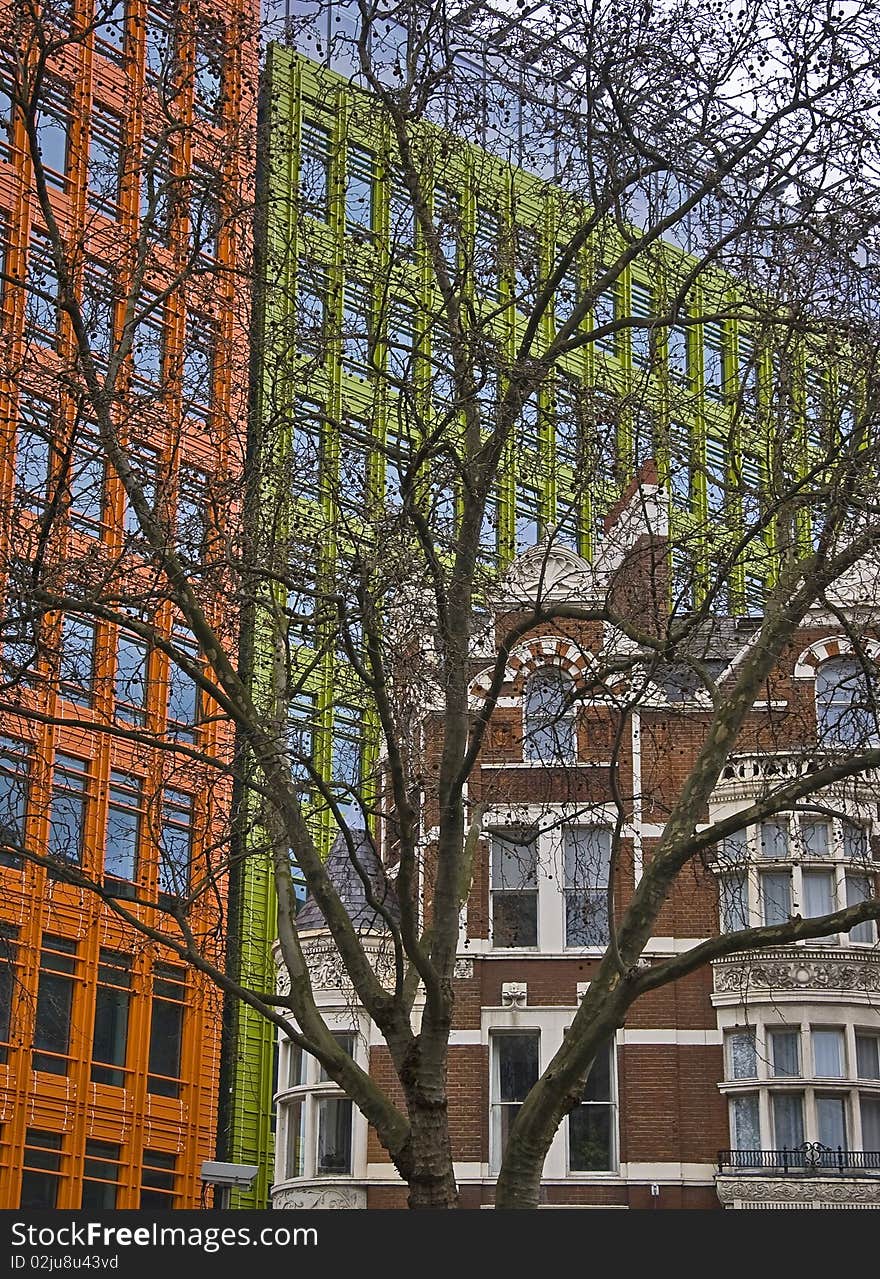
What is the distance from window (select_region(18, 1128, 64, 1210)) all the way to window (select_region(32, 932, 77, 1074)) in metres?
1.42

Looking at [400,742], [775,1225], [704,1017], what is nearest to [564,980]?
[704,1017]

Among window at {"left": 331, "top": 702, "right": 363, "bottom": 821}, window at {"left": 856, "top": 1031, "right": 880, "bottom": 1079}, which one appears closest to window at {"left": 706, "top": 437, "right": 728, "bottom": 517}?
window at {"left": 331, "top": 702, "right": 363, "bottom": 821}

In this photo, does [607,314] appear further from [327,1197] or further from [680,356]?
[327,1197]

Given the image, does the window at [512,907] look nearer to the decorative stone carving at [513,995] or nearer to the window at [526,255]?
the decorative stone carving at [513,995]

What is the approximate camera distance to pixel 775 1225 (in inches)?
490

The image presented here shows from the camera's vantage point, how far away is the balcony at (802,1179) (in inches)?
1102

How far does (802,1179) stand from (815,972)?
3.23 m

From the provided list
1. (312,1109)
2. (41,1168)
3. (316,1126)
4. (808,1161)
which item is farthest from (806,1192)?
(41,1168)

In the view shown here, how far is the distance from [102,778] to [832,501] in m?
28.9

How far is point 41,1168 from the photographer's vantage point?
127 ft

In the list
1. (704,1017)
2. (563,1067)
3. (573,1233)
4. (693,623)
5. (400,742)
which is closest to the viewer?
(573,1233)

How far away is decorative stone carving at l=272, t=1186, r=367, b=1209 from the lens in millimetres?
29906

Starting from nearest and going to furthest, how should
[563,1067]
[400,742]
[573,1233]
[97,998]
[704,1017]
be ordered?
[573,1233], [563,1067], [400,742], [704,1017], [97,998]

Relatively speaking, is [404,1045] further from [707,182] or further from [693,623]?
[707,182]
